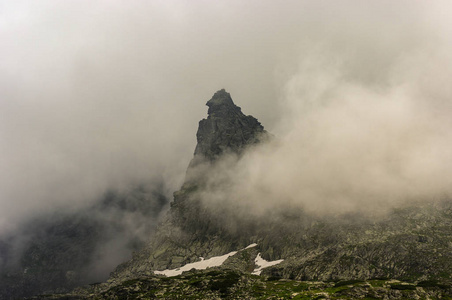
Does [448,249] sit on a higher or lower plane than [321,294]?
higher

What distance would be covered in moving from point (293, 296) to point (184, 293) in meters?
71.8

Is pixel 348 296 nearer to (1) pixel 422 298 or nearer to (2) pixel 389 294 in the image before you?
(2) pixel 389 294

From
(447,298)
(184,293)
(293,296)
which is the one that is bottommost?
(447,298)

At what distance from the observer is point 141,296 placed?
196875mm

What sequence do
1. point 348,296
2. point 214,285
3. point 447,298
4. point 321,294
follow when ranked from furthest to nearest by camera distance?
point 214,285 < point 321,294 < point 348,296 < point 447,298

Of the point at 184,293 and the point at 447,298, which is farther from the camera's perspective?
the point at 184,293

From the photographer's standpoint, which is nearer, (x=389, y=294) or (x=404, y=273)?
(x=389, y=294)

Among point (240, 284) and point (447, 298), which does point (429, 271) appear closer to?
point (447, 298)

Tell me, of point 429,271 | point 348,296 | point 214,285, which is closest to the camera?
point 348,296

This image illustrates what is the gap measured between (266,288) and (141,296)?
84.1 metres

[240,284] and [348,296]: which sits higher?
[240,284]

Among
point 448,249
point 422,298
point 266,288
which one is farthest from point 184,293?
point 448,249

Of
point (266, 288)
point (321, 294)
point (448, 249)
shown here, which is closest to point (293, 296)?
point (321, 294)

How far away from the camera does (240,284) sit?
7702 inches
